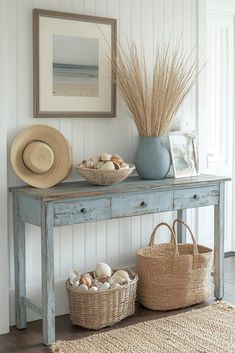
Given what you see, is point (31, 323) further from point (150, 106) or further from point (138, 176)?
point (150, 106)

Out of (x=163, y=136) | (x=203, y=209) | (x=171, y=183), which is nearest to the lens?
(x=171, y=183)

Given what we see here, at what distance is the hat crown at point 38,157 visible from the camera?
11.7ft

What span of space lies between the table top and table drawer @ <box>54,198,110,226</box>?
0.15ft

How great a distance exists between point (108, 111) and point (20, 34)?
77cm

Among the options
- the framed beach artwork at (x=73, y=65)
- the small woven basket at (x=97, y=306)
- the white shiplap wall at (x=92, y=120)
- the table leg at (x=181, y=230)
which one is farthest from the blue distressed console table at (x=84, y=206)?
the framed beach artwork at (x=73, y=65)

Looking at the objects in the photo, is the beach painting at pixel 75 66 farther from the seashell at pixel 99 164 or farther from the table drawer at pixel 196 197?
the table drawer at pixel 196 197

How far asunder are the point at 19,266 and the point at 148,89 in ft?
4.83

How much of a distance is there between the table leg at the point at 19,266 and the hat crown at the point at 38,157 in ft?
0.68

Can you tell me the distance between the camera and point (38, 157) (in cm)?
357

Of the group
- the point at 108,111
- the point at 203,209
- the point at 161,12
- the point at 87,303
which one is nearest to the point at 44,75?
the point at 108,111

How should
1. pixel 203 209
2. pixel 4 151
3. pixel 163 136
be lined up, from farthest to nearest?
pixel 203 209
pixel 163 136
pixel 4 151

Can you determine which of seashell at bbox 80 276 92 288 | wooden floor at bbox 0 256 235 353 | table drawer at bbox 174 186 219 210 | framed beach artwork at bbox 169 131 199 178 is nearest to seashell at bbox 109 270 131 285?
seashell at bbox 80 276 92 288

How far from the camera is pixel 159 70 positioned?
158 inches

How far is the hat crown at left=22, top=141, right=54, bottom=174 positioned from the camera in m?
3.56
